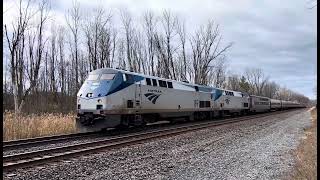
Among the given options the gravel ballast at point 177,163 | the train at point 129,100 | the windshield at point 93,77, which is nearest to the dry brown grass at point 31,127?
the train at point 129,100

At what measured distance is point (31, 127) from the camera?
17.3 m

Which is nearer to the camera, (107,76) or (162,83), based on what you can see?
(107,76)

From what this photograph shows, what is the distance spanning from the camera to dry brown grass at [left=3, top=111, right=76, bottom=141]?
645 inches

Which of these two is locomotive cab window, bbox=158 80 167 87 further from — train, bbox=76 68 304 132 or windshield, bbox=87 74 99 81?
windshield, bbox=87 74 99 81

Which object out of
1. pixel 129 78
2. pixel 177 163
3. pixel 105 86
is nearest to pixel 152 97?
pixel 129 78

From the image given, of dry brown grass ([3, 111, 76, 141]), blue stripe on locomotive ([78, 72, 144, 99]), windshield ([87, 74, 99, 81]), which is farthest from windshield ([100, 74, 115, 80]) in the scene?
dry brown grass ([3, 111, 76, 141])

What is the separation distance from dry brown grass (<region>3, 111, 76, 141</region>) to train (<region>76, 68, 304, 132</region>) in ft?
5.94

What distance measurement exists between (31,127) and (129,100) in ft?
15.3

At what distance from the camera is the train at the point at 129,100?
17344 millimetres

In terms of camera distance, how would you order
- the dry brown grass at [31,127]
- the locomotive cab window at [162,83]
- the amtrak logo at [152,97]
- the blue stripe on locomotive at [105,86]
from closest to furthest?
the dry brown grass at [31,127], the blue stripe on locomotive at [105,86], the amtrak logo at [152,97], the locomotive cab window at [162,83]

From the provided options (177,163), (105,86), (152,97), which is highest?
(105,86)

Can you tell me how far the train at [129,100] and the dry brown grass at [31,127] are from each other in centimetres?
181

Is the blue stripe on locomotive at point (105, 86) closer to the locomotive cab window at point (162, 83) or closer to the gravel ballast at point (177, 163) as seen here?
the locomotive cab window at point (162, 83)

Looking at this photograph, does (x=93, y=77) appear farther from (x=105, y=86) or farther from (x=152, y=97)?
(x=152, y=97)
